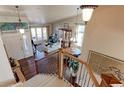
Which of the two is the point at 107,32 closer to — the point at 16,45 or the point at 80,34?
the point at 16,45

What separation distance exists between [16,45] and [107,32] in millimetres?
5036

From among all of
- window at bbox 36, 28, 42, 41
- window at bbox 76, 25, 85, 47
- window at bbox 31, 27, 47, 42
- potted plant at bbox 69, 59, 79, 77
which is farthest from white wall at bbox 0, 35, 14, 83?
window at bbox 36, 28, 42, 41

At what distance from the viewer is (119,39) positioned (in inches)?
123

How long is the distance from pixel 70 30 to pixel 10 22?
4.72 m

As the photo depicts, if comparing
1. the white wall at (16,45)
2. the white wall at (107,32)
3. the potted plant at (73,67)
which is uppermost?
the white wall at (107,32)

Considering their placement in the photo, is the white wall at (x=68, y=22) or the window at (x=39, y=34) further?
the window at (x=39, y=34)

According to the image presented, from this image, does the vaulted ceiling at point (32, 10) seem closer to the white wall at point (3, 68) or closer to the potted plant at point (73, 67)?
the potted plant at point (73, 67)

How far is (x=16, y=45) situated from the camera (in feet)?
21.9

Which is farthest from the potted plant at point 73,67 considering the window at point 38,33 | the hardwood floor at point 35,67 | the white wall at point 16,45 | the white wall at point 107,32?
the window at point 38,33

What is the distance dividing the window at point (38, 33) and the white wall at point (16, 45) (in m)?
3.51

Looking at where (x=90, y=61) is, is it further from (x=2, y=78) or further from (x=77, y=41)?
(x=77, y=41)

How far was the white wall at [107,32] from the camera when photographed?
10.2ft

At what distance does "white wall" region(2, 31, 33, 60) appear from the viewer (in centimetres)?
623

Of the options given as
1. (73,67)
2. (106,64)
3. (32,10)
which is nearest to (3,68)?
(106,64)
